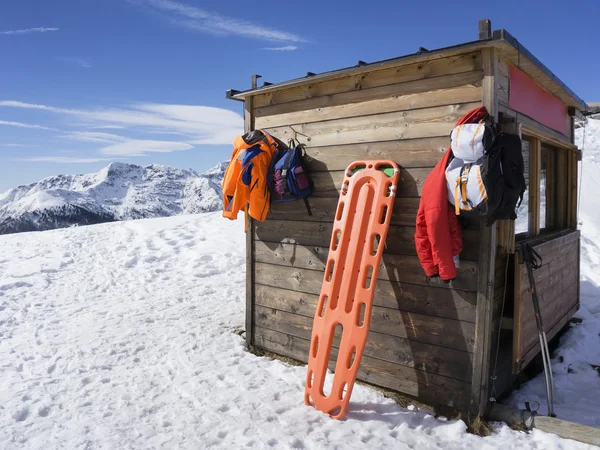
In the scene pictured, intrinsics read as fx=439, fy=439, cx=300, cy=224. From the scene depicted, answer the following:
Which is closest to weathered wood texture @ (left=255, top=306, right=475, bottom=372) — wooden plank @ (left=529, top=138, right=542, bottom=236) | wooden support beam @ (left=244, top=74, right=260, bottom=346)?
wooden support beam @ (left=244, top=74, right=260, bottom=346)

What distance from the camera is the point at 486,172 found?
3.11 metres

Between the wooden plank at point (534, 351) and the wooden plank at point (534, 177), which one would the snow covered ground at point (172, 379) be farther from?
the wooden plank at point (534, 177)

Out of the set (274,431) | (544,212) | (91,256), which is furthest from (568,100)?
(91,256)

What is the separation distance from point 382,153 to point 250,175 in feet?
4.66

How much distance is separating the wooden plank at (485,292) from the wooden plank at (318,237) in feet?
0.30

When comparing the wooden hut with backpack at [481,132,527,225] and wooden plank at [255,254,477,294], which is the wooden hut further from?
backpack at [481,132,527,225]

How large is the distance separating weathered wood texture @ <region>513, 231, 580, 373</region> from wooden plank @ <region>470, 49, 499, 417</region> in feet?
1.88

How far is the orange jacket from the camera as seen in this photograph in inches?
182

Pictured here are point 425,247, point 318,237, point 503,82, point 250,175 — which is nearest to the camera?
point 425,247

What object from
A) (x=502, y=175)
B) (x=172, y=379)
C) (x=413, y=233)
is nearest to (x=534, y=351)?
(x=413, y=233)

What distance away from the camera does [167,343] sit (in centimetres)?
538

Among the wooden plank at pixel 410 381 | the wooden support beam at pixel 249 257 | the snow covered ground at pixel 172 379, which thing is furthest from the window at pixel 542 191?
the wooden support beam at pixel 249 257

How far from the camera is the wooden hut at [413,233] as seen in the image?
355cm

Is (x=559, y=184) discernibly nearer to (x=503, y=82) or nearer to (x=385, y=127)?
(x=503, y=82)
